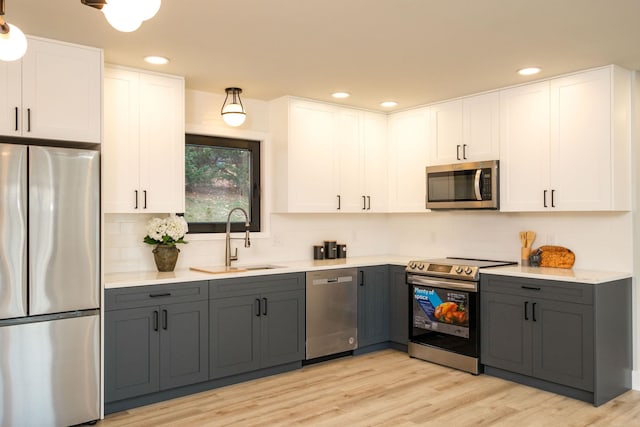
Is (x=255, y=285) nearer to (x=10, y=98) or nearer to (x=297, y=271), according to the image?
(x=297, y=271)

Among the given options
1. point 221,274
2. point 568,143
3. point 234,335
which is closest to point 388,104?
point 568,143

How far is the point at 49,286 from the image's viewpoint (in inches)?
124

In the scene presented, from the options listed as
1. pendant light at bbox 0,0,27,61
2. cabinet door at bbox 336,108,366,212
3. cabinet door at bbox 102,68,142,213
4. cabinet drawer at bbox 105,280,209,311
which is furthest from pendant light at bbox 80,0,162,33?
cabinet door at bbox 336,108,366,212

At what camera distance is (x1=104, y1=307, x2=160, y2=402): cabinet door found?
3.45m

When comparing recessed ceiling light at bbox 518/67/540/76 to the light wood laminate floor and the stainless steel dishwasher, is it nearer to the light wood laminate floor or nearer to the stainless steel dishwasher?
the stainless steel dishwasher

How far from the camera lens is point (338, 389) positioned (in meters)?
3.98

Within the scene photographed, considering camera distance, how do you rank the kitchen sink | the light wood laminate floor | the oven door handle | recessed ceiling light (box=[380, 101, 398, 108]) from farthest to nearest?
recessed ceiling light (box=[380, 101, 398, 108])
the oven door handle
the kitchen sink
the light wood laminate floor

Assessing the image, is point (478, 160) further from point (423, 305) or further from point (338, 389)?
point (338, 389)

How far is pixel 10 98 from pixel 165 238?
1.42 meters

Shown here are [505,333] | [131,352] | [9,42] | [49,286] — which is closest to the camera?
[9,42]

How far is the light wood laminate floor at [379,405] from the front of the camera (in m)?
3.37

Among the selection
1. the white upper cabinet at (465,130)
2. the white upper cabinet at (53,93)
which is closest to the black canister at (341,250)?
the white upper cabinet at (465,130)

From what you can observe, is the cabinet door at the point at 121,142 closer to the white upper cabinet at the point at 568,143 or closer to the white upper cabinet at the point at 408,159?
the white upper cabinet at the point at 408,159

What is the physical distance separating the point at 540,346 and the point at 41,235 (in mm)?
3464
